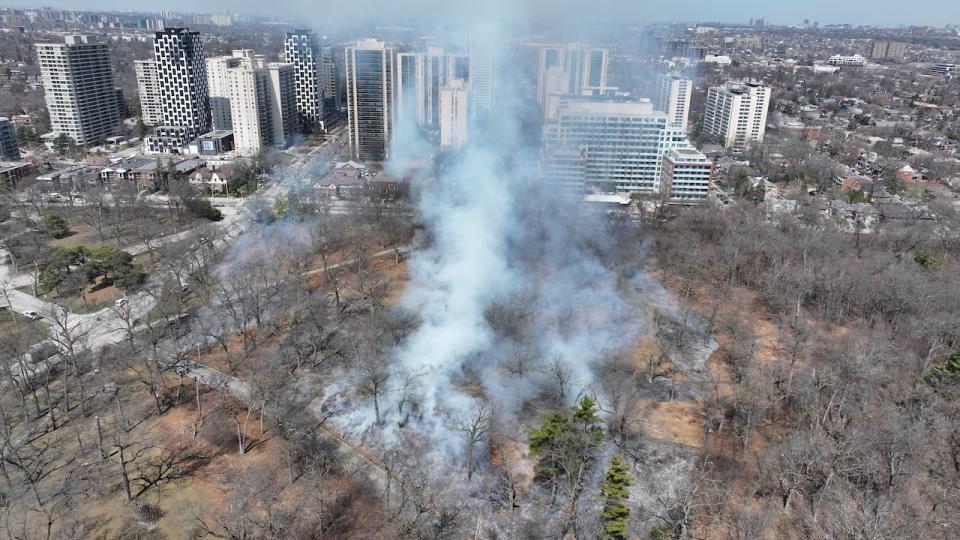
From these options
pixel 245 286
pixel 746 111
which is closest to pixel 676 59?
pixel 746 111

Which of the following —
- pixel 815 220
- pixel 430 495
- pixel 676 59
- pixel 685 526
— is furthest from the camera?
pixel 676 59

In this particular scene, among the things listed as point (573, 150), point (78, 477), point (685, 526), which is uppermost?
point (573, 150)

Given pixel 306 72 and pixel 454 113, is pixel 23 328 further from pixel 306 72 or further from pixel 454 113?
pixel 306 72

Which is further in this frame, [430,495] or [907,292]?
[907,292]

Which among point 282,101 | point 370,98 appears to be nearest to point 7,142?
point 282,101

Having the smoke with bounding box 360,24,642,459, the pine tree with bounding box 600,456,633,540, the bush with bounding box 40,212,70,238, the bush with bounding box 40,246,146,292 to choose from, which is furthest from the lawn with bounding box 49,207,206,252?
the pine tree with bounding box 600,456,633,540

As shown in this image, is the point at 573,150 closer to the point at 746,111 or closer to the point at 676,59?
the point at 676,59

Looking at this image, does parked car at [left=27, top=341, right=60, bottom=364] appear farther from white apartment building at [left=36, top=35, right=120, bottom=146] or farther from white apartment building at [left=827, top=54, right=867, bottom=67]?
white apartment building at [left=827, top=54, right=867, bottom=67]

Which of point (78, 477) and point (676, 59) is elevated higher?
point (676, 59)

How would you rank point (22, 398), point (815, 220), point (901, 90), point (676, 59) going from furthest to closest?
point (901, 90) → point (676, 59) → point (815, 220) → point (22, 398)
